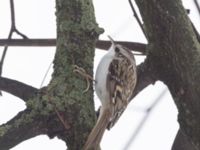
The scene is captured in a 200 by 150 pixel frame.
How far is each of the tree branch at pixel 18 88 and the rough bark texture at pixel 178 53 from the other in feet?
1.29

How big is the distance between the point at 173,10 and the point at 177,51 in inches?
4.3

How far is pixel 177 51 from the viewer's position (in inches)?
51.4

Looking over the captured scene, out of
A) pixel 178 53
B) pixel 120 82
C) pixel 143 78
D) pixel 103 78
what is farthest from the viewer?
pixel 120 82

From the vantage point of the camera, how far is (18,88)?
1560 millimetres

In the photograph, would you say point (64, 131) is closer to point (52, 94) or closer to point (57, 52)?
point (52, 94)

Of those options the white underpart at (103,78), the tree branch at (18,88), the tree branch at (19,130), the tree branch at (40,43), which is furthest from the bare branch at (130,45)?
the tree branch at (19,130)

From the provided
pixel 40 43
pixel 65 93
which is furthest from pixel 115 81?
pixel 65 93

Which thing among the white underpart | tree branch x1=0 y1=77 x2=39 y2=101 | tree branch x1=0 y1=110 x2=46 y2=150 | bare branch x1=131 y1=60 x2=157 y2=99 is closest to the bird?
the white underpart

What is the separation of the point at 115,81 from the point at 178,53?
1.11 metres

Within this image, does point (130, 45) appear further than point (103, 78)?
No

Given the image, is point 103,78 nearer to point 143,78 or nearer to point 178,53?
point 143,78

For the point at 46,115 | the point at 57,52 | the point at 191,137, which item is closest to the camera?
the point at 191,137

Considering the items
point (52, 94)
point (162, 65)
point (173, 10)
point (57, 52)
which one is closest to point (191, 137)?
point (162, 65)

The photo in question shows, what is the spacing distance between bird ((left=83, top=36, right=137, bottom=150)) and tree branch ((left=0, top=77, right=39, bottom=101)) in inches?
20.9
